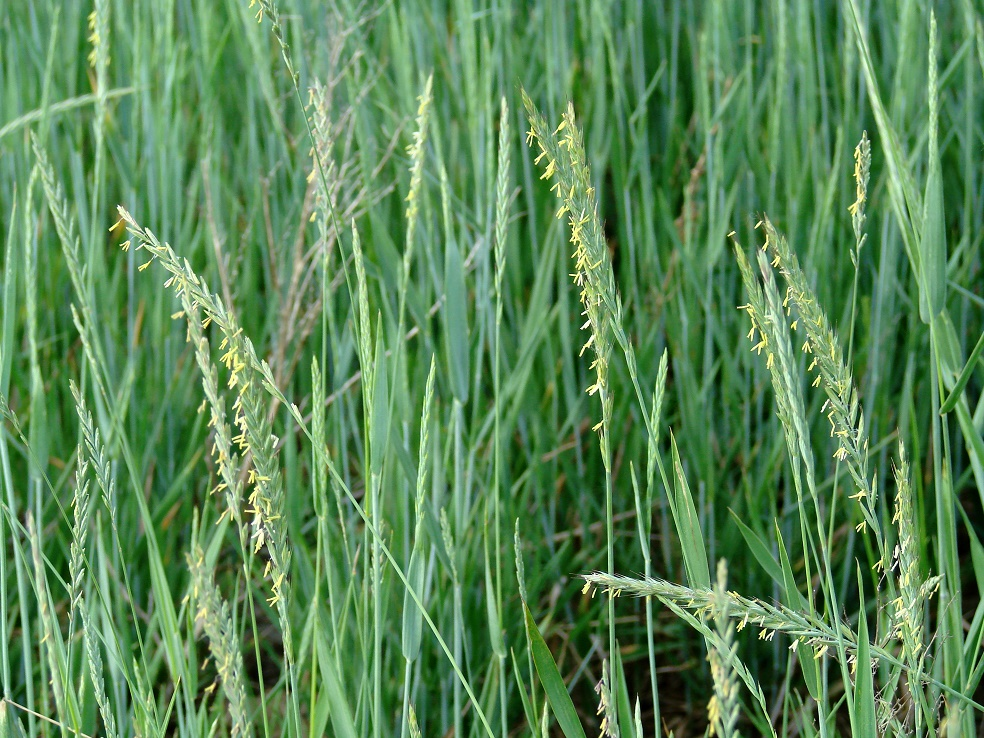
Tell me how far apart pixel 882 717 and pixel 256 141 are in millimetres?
1073

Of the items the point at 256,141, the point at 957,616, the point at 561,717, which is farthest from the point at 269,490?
the point at 256,141

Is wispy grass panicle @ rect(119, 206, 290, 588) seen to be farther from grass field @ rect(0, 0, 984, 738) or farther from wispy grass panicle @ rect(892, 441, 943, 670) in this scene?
wispy grass panicle @ rect(892, 441, 943, 670)

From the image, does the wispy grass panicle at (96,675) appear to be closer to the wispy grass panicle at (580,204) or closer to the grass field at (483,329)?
the grass field at (483,329)

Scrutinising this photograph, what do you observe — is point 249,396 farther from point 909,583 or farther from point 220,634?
point 909,583

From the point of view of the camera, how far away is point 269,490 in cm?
52

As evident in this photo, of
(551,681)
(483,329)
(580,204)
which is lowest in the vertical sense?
(551,681)

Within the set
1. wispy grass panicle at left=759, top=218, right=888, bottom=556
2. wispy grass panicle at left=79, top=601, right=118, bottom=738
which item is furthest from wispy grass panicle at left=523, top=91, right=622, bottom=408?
wispy grass panicle at left=79, top=601, right=118, bottom=738

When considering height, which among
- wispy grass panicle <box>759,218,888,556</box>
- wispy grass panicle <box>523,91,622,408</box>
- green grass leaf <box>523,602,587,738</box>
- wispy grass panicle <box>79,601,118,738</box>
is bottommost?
green grass leaf <box>523,602,587,738</box>

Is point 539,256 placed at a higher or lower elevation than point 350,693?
higher

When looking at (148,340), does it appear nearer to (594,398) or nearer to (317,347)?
(317,347)

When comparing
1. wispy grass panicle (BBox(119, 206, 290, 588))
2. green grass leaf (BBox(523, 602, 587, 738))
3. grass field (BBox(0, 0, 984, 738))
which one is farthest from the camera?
grass field (BBox(0, 0, 984, 738))

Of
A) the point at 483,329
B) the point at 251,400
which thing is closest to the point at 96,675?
the point at 251,400

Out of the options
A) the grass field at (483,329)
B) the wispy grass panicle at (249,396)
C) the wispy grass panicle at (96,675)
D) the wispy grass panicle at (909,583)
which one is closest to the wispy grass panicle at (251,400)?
the wispy grass panicle at (249,396)

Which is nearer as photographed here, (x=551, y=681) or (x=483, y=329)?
(x=551, y=681)
